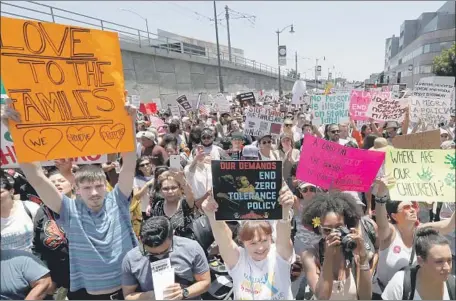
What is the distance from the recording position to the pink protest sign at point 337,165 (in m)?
3.01

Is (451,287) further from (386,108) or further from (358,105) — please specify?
(358,105)

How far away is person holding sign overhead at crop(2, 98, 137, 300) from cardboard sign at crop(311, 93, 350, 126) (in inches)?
236

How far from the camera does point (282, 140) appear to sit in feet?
19.2

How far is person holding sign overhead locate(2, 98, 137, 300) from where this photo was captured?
2.63 meters

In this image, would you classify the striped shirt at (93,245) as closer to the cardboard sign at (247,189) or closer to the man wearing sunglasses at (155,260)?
the man wearing sunglasses at (155,260)

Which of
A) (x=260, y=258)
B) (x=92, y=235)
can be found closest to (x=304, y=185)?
(x=260, y=258)

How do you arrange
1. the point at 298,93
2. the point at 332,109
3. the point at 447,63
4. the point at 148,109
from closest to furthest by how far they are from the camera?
the point at 332,109, the point at 148,109, the point at 298,93, the point at 447,63

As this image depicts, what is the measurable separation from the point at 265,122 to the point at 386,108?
7.65 ft

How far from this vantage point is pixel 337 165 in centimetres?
318

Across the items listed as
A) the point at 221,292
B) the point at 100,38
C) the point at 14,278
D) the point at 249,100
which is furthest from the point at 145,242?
the point at 249,100

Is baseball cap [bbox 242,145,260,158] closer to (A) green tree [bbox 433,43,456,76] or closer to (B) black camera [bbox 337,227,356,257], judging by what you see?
(B) black camera [bbox 337,227,356,257]

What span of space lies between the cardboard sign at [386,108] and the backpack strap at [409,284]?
16.2ft

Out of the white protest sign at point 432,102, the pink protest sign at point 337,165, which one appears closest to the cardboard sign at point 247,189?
the pink protest sign at point 337,165

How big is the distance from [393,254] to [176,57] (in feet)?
67.5
